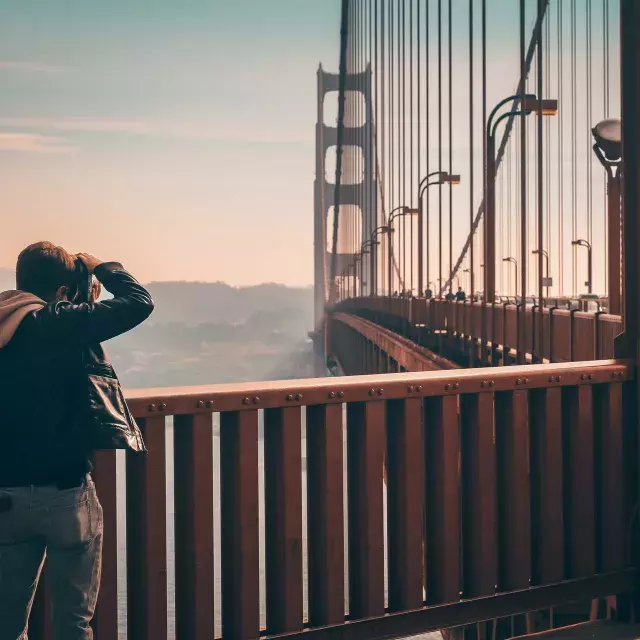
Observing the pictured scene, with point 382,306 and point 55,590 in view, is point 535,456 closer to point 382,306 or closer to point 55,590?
point 55,590

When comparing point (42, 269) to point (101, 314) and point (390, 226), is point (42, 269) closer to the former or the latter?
point (101, 314)

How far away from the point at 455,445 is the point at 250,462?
0.71 m

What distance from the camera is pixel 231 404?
2.62m

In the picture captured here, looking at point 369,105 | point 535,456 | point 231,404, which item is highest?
point 369,105

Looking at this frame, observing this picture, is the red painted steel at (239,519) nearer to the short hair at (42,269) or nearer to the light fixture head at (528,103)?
the short hair at (42,269)

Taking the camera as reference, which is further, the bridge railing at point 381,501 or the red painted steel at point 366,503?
the red painted steel at point 366,503

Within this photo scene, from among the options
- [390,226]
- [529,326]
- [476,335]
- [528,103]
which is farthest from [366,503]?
[390,226]

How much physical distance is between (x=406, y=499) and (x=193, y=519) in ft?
2.32

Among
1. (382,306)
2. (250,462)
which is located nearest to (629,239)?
(250,462)

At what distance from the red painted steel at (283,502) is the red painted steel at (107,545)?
1.48ft

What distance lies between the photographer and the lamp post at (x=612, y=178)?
7634mm

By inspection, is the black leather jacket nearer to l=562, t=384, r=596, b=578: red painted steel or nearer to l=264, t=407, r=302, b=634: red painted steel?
l=264, t=407, r=302, b=634: red painted steel

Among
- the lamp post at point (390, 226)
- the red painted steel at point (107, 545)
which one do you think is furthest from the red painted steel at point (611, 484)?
the lamp post at point (390, 226)

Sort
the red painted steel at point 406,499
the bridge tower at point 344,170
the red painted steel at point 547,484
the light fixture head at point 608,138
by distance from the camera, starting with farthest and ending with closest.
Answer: the bridge tower at point 344,170
the light fixture head at point 608,138
the red painted steel at point 547,484
the red painted steel at point 406,499
